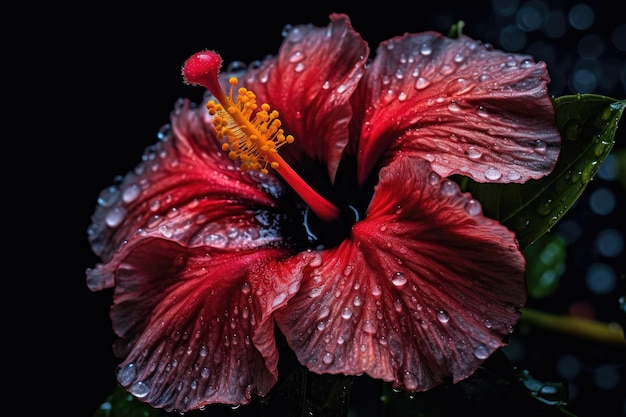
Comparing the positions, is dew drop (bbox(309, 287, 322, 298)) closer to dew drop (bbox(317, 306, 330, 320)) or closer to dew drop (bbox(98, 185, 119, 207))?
dew drop (bbox(317, 306, 330, 320))

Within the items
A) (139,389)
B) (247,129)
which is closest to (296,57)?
(247,129)

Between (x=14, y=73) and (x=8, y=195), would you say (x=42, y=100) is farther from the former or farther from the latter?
(x=8, y=195)

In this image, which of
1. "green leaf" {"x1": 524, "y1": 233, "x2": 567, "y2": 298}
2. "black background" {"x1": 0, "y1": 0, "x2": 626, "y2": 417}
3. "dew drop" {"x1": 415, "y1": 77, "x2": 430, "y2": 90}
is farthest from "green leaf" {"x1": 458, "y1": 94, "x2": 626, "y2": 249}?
"black background" {"x1": 0, "y1": 0, "x2": 626, "y2": 417}

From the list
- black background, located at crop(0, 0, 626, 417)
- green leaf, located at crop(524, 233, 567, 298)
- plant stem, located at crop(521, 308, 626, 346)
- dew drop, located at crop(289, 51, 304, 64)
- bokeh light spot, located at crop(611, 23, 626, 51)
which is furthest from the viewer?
bokeh light spot, located at crop(611, 23, 626, 51)

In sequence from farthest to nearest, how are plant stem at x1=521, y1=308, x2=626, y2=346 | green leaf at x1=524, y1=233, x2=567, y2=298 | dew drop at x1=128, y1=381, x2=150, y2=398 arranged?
green leaf at x1=524, y1=233, x2=567, y2=298
plant stem at x1=521, y1=308, x2=626, y2=346
dew drop at x1=128, y1=381, x2=150, y2=398

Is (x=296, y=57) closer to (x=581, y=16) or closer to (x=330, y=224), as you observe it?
(x=330, y=224)

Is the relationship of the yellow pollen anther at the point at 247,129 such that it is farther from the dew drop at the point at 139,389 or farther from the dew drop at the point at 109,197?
the dew drop at the point at 139,389

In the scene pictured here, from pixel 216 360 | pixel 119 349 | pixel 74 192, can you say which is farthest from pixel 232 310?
pixel 74 192

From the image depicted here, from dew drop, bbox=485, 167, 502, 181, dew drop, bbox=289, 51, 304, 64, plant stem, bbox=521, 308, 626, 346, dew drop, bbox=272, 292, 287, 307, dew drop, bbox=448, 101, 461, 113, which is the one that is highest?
dew drop, bbox=289, 51, 304, 64
